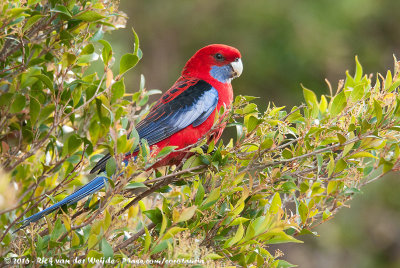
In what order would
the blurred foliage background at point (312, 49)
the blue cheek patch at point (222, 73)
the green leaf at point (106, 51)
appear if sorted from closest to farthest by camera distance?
the green leaf at point (106, 51), the blue cheek patch at point (222, 73), the blurred foliage background at point (312, 49)

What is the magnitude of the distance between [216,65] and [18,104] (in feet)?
4.31

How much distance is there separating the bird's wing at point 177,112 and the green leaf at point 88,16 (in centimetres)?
78

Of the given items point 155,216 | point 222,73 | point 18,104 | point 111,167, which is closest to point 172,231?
point 155,216

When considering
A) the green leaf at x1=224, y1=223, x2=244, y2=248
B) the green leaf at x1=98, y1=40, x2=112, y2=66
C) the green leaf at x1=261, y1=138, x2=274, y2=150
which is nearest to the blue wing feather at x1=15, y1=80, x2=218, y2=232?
the green leaf at x1=98, y1=40, x2=112, y2=66

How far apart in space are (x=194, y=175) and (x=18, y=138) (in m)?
0.81

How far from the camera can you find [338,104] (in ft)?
6.17

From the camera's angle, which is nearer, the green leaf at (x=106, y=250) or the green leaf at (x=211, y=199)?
the green leaf at (x=106, y=250)

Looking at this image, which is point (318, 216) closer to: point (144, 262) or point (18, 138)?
point (144, 262)

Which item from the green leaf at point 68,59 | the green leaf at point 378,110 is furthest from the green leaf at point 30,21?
the green leaf at point 378,110

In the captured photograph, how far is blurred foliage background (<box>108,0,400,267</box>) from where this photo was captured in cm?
671

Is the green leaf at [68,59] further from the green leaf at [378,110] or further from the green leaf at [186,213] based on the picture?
the green leaf at [378,110]

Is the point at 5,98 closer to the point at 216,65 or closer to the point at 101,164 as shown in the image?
the point at 101,164

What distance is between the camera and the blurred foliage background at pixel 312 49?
6715 mm

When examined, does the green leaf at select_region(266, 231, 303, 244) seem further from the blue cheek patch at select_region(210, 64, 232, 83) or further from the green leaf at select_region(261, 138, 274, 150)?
the blue cheek patch at select_region(210, 64, 232, 83)
